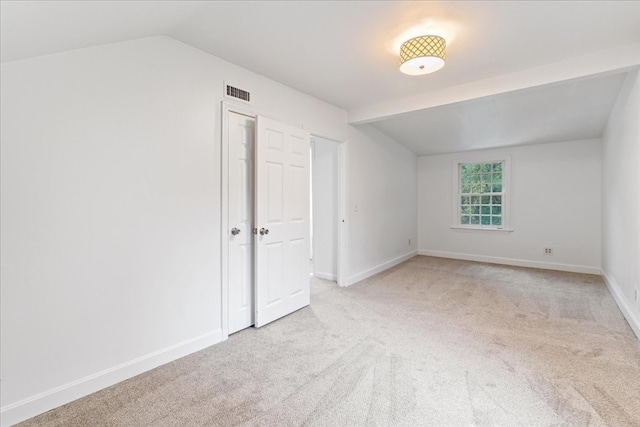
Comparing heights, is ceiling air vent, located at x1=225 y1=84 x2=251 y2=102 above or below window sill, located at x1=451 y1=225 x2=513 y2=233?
above

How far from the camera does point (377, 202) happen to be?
15.9 feet

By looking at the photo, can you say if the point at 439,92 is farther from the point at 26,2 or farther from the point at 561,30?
the point at 26,2

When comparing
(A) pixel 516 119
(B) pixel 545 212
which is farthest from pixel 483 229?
(A) pixel 516 119

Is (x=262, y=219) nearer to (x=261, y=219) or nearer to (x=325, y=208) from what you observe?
(x=261, y=219)

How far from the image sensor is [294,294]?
10.5 ft

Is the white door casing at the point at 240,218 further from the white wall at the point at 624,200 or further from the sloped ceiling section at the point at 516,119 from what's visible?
the white wall at the point at 624,200

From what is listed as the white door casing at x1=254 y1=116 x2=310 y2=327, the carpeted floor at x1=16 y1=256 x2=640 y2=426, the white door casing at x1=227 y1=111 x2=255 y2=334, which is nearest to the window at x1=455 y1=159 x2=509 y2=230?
the carpeted floor at x1=16 y1=256 x2=640 y2=426

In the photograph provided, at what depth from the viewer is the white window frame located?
5.58 metres

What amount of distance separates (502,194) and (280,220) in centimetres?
476

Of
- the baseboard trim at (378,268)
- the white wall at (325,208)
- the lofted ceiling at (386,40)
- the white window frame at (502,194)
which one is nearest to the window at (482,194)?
the white window frame at (502,194)

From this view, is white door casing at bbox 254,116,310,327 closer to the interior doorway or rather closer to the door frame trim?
the interior doorway

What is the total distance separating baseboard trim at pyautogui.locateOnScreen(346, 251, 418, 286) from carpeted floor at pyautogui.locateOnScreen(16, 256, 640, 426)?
34.3 inches

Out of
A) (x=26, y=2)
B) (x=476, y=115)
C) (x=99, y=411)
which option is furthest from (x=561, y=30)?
(x=99, y=411)

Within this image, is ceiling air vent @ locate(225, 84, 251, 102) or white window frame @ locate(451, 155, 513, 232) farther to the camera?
white window frame @ locate(451, 155, 513, 232)
